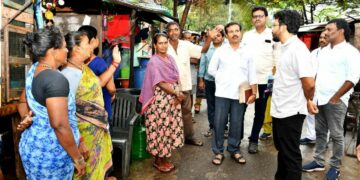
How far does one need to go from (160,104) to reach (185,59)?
1.24 metres

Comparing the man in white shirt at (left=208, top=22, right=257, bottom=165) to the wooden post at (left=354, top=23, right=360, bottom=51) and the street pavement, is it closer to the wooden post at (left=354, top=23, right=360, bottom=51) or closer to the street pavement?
the street pavement

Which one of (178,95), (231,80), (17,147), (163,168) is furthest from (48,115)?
(231,80)

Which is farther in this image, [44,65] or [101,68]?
[101,68]

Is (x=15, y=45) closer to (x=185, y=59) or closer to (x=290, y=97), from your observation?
(x=185, y=59)

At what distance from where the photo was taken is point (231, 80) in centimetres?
388

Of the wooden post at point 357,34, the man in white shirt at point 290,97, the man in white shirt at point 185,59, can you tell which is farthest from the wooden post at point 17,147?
the wooden post at point 357,34

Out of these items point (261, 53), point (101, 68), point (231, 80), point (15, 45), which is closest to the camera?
point (101, 68)

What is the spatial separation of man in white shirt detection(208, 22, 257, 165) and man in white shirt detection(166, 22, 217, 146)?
662 millimetres

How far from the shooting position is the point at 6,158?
3.56 m

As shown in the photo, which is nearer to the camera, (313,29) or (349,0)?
(313,29)

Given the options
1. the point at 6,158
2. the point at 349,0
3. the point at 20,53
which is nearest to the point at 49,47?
the point at 20,53

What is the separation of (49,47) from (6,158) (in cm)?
246

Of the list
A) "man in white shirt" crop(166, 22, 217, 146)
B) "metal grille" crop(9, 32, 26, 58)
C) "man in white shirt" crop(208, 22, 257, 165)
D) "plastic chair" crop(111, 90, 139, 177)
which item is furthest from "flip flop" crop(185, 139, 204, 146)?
"metal grille" crop(9, 32, 26, 58)

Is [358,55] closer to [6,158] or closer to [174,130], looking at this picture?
[174,130]
